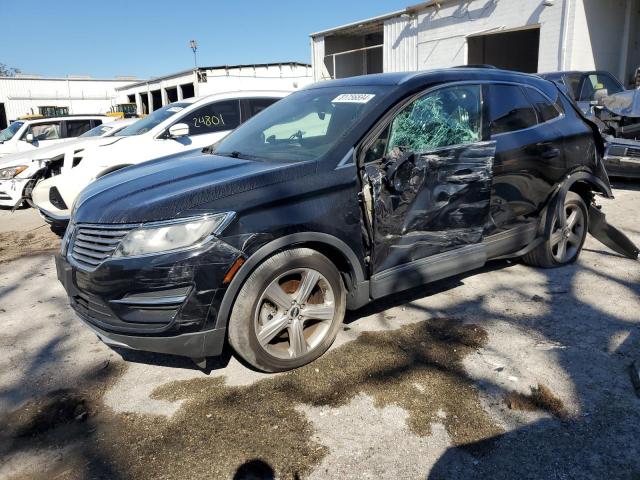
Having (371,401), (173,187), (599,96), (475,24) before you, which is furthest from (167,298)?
(475,24)

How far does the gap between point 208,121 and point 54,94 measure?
43.6 metres

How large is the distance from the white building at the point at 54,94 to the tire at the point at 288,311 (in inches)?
1701

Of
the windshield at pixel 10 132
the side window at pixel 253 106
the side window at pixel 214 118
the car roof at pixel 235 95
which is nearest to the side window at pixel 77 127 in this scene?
the windshield at pixel 10 132

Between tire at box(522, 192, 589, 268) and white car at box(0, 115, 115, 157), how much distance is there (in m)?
10.7

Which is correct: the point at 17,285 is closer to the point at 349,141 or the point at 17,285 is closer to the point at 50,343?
the point at 50,343

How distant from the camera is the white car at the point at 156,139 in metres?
6.46

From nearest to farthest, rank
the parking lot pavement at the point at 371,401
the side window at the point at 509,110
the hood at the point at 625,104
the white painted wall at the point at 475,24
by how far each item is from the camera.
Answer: the parking lot pavement at the point at 371,401 → the side window at the point at 509,110 → the hood at the point at 625,104 → the white painted wall at the point at 475,24

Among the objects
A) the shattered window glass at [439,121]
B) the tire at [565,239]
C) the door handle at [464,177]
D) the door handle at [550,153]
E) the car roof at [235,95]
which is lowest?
the tire at [565,239]

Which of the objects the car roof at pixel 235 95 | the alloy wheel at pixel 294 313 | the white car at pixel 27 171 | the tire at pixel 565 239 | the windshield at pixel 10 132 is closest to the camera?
the alloy wheel at pixel 294 313

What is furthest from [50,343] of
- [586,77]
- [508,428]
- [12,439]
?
[586,77]

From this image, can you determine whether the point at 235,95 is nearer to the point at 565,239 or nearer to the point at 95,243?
the point at 565,239

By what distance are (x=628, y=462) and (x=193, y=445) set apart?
2049mm

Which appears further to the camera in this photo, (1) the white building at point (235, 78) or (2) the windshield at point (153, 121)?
(1) the white building at point (235, 78)

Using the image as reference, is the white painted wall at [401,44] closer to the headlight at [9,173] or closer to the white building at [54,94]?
the headlight at [9,173]
